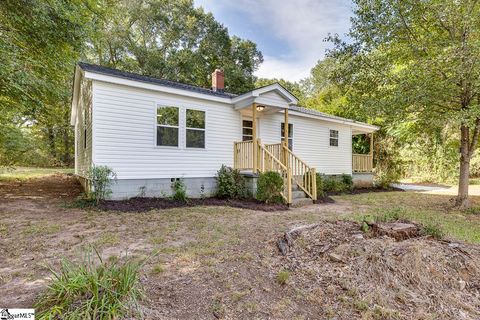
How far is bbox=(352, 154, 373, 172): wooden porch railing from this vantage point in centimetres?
1509

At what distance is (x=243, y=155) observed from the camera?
9656mm

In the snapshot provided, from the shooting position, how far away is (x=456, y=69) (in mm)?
6844

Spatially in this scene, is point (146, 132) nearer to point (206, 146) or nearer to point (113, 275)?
point (206, 146)

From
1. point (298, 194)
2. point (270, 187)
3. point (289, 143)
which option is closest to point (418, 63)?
point (298, 194)

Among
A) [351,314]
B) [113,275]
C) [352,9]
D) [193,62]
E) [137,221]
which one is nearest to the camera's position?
[113,275]

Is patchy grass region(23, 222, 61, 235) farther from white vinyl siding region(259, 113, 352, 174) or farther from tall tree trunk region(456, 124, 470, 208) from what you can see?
tall tree trunk region(456, 124, 470, 208)

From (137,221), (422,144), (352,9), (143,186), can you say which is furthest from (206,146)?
A: (422,144)

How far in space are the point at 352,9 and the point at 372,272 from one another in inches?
336

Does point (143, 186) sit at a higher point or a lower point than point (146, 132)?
lower

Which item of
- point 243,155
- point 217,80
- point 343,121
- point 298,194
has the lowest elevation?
point 298,194

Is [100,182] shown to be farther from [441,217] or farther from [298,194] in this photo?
[441,217]

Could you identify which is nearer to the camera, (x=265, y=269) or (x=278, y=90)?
(x=265, y=269)

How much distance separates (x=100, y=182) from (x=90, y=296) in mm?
5394

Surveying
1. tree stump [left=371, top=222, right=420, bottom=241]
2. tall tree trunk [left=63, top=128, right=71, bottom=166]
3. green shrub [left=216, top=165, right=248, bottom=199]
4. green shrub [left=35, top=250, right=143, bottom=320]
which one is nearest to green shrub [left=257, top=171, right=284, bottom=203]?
green shrub [left=216, top=165, right=248, bottom=199]
